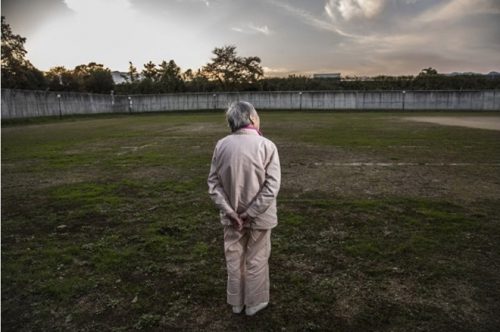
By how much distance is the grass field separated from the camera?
11.1 ft

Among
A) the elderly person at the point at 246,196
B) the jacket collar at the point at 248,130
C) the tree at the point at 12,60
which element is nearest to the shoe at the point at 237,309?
the elderly person at the point at 246,196

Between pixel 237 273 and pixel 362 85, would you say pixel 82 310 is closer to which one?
pixel 237 273

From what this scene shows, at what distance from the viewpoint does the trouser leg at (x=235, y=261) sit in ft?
10.9

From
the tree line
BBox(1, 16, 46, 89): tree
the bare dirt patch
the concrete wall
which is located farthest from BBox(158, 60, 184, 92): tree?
the bare dirt patch

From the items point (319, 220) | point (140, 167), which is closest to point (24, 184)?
point (140, 167)

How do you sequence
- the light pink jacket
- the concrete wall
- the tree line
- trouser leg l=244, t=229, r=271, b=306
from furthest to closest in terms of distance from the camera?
the tree line
the concrete wall
trouser leg l=244, t=229, r=271, b=306
the light pink jacket

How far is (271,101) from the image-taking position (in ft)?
167

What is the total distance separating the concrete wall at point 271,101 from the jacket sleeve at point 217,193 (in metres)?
37.0

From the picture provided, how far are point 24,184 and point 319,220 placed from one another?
7083mm

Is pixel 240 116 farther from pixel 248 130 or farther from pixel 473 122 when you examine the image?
pixel 473 122

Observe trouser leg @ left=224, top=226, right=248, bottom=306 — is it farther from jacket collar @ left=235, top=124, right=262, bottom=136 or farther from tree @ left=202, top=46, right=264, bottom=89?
tree @ left=202, top=46, right=264, bottom=89

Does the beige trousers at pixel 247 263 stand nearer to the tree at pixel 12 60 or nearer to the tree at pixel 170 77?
the tree at pixel 12 60

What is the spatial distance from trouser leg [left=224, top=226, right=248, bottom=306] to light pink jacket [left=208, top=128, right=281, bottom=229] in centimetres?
15

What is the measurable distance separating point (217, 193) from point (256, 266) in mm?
733
